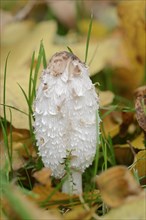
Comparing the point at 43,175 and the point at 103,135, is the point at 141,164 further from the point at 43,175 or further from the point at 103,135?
the point at 43,175

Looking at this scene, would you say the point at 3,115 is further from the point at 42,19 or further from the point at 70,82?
the point at 42,19

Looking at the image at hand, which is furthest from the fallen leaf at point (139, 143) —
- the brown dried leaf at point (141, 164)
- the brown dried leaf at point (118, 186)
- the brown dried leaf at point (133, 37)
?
the brown dried leaf at point (133, 37)

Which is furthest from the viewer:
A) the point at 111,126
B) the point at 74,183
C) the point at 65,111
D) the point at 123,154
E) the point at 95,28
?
the point at 95,28

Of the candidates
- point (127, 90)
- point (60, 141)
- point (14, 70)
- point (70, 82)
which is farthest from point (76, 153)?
point (127, 90)

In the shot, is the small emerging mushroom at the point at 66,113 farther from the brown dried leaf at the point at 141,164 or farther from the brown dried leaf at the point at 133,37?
the brown dried leaf at the point at 133,37

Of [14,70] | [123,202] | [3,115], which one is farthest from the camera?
[14,70]

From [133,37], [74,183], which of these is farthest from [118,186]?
[133,37]

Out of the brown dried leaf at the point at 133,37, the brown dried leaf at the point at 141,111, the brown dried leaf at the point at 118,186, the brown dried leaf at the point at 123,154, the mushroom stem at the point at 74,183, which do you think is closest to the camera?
the brown dried leaf at the point at 118,186
